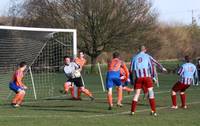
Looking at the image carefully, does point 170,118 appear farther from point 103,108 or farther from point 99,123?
point 103,108

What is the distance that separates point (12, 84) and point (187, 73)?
6.08 meters

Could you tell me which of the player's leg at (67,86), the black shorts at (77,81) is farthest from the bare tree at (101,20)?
the black shorts at (77,81)

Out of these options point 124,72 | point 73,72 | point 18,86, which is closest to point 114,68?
point 124,72

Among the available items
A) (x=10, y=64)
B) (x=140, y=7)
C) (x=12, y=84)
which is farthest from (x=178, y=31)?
(x=12, y=84)

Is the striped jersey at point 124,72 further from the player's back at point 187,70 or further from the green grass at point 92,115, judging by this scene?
the player's back at point 187,70

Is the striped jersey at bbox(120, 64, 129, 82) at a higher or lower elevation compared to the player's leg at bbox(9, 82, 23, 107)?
higher

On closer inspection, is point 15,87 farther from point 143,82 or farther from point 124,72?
point 143,82

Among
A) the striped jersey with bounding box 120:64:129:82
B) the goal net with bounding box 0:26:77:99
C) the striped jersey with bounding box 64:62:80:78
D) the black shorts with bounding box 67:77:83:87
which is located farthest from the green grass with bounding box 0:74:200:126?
the goal net with bounding box 0:26:77:99

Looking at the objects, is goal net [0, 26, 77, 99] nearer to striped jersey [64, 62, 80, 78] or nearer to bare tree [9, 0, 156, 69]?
striped jersey [64, 62, 80, 78]

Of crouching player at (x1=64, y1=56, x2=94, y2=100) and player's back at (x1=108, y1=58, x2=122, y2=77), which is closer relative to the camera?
player's back at (x1=108, y1=58, x2=122, y2=77)

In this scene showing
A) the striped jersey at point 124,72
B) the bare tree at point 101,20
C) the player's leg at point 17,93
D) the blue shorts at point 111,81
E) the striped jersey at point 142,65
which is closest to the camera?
the striped jersey at point 142,65

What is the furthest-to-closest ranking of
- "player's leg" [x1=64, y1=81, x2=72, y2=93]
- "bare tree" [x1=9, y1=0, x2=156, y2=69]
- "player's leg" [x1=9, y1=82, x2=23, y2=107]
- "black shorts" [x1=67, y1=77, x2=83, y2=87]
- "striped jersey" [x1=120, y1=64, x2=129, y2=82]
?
1. "bare tree" [x1=9, y1=0, x2=156, y2=69]
2. "player's leg" [x1=64, y1=81, x2=72, y2=93]
3. "black shorts" [x1=67, y1=77, x2=83, y2=87]
4. "striped jersey" [x1=120, y1=64, x2=129, y2=82]
5. "player's leg" [x1=9, y1=82, x2=23, y2=107]

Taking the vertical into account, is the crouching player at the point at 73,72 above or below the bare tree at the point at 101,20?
below

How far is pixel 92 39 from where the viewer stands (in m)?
61.5
